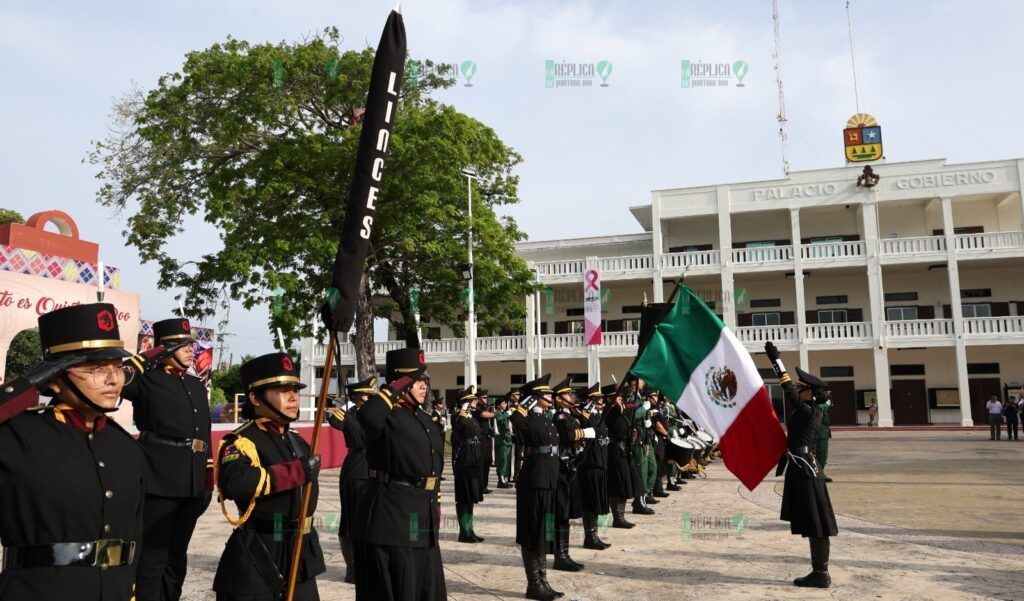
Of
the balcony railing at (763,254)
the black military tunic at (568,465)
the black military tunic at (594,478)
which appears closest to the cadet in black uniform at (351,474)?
the black military tunic at (568,465)

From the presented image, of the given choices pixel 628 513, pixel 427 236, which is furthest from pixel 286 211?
pixel 628 513

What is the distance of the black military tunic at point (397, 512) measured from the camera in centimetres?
434

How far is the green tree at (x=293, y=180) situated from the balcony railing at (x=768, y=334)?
620 inches

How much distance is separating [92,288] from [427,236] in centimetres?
799

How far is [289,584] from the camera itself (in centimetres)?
360

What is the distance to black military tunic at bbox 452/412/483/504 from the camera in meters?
10.1

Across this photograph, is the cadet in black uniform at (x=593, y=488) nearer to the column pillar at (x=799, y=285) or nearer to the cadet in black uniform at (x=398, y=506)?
the cadet in black uniform at (x=398, y=506)

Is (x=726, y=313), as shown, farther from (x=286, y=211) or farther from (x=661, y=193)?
(x=286, y=211)

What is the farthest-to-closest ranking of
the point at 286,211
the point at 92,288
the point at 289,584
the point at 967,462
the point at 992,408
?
1. the point at 992,408
2. the point at 286,211
3. the point at 967,462
4. the point at 92,288
5. the point at 289,584

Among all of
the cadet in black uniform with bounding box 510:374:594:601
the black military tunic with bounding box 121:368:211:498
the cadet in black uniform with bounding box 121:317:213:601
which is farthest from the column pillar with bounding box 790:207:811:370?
the black military tunic with bounding box 121:368:211:498

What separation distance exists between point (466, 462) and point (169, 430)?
5.54m

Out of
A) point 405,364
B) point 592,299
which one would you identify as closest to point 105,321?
point 405,364

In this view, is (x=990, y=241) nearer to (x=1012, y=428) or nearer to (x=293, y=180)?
(x=1012, y=428)

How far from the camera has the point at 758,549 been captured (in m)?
8.16
